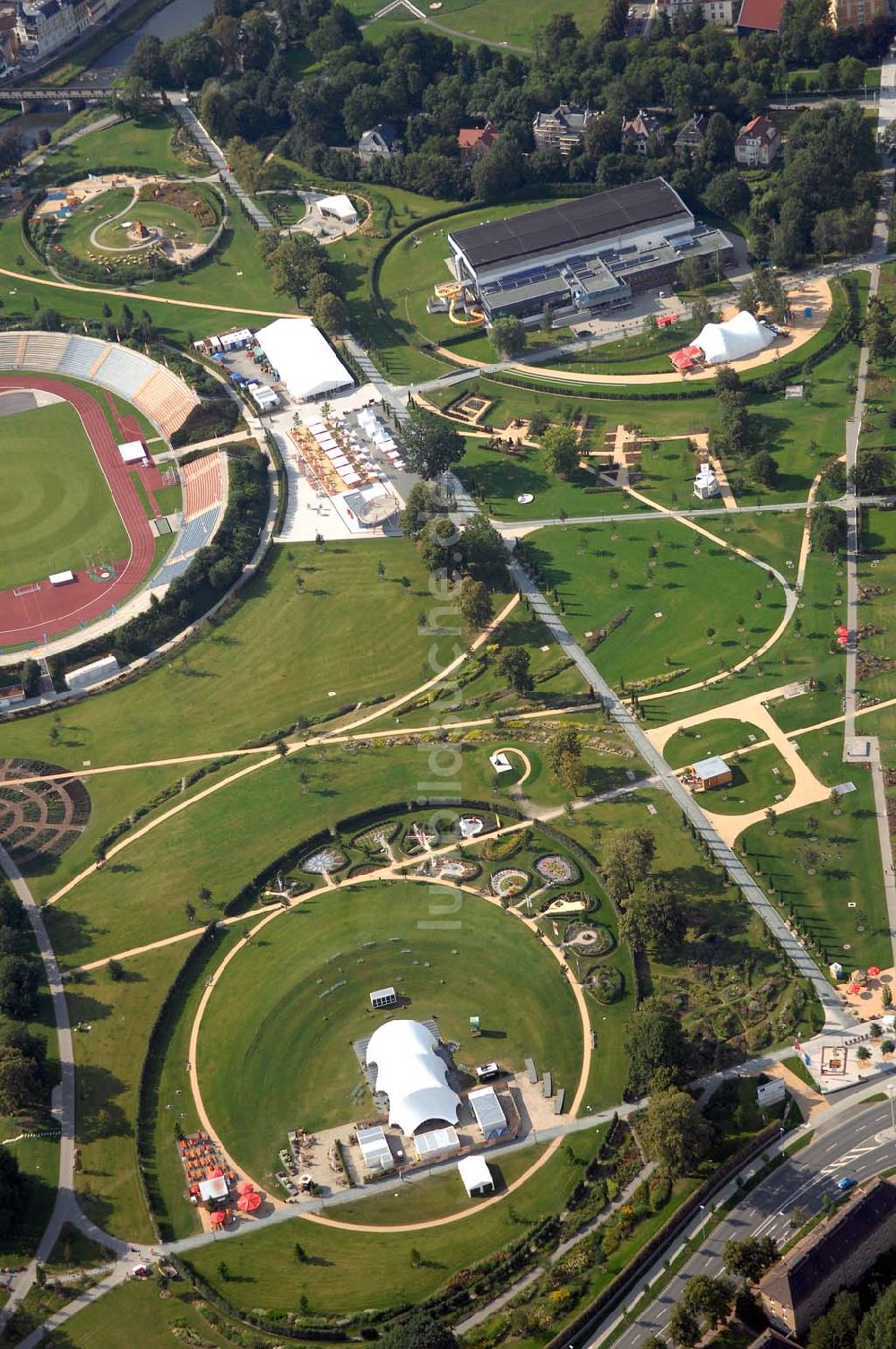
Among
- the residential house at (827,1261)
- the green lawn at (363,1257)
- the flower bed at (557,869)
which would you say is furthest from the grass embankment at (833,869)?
the green lawn at (363,1257)

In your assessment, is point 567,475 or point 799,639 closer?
point 799,639

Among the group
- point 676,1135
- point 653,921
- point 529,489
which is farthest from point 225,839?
point 529,489

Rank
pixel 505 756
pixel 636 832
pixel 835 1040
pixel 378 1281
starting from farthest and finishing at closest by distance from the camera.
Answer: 1. pixel 505 756
2. pixel 636 832
3. pixel 835 1040
4. pixel 378 1281

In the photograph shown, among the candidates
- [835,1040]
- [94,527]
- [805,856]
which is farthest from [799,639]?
[94,527]

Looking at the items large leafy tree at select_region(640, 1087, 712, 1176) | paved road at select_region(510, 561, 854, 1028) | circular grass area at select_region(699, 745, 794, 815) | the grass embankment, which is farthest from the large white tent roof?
circular grass area at select_region(699, 745, 794, 815)

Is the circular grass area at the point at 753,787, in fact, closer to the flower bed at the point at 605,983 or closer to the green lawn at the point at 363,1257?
the flower bed at the point at 605,983

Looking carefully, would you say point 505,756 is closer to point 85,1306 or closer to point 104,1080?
point 104,1080

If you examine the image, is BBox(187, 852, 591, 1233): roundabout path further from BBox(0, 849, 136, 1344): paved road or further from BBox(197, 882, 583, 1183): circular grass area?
BBox(0, 849, 136, 1344): paved road
